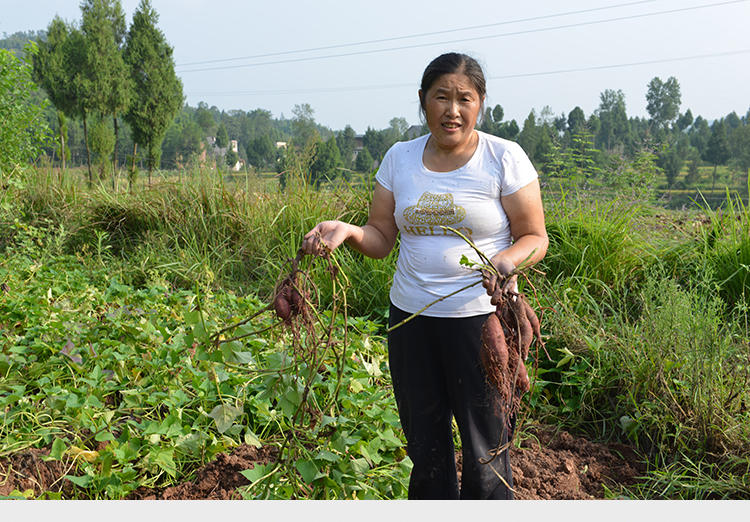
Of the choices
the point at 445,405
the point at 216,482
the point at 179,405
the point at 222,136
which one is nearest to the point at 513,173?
the point at 445,405

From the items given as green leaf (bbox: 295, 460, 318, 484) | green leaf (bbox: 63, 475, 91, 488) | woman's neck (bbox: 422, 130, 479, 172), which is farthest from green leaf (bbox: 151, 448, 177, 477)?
woman's neck (bbox: 422, 130, 479, 172)

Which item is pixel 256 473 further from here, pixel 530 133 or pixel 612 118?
pixel 612 118

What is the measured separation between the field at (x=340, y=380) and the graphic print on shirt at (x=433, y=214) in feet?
1.04

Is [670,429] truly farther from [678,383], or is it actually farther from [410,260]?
[410,260]

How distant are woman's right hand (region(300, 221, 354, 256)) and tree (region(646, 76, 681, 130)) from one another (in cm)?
4921

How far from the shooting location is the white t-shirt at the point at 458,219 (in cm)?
161

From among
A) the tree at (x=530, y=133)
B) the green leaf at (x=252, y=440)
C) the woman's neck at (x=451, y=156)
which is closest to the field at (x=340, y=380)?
the green leaf at (x=252, y=440)

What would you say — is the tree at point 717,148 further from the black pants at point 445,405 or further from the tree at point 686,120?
the black pants at point 445,405

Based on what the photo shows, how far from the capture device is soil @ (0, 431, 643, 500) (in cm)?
222

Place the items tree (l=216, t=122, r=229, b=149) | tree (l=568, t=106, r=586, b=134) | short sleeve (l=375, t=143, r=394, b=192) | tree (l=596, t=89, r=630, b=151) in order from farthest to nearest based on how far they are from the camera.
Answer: tree (l=216, t=122, r=229, b=149), tree (l=596, t=89, r=630, b=151), tree (l=568, t=106, r=586, b=134), short sleeve (l=375, t=143, r=394, b=192)

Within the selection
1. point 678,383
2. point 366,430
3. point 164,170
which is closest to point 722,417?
point 678,383

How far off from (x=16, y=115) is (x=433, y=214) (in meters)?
7.85

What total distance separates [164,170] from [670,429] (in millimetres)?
5719

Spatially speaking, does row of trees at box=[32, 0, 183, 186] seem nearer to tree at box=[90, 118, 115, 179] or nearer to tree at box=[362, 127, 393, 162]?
tree at box=[90, 118, 115, 179]
